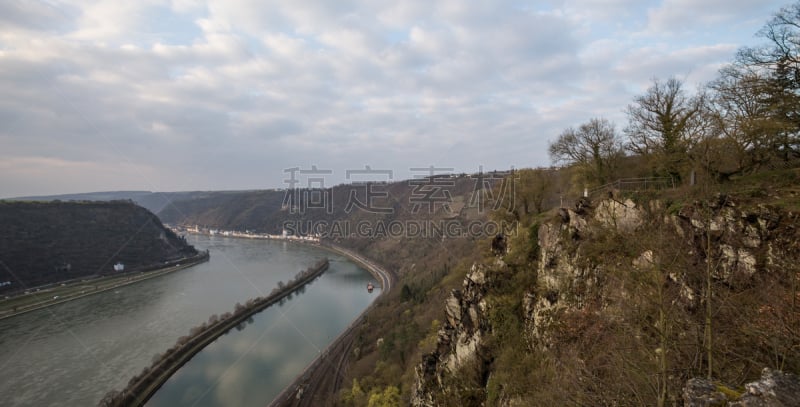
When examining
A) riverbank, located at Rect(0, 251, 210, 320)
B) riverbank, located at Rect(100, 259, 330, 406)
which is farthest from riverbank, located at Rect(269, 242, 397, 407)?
riverbank, located at Rect(0, 251, 210, 320)

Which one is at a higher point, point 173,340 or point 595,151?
point 595,151

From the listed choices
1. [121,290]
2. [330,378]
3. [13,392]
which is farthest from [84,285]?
[330,378]

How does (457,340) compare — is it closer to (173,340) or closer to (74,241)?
(173,340)

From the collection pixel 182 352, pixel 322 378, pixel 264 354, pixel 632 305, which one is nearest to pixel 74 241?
pixel 182 352

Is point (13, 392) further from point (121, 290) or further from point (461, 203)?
point (461, 203)

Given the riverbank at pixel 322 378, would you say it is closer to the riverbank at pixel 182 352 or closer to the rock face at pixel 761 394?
the riverbank at pixel 182 352

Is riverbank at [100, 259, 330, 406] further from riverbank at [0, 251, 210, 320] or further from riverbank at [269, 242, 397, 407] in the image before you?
riverbank at [0, 251, 210, 320]

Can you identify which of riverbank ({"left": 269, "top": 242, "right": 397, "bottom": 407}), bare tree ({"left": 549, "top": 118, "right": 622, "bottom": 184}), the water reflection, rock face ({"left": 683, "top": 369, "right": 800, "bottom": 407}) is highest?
bare tree ({"left": 549, "top": 118, "right": 622, "bottom": 184})
